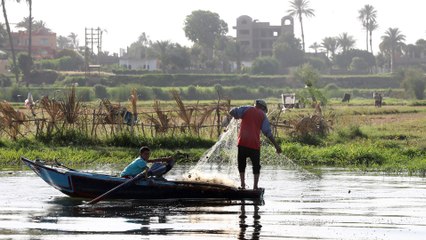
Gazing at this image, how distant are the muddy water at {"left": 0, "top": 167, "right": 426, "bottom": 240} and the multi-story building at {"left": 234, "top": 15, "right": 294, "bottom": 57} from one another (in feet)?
441

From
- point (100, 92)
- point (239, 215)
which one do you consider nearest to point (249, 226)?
point (239, 215)

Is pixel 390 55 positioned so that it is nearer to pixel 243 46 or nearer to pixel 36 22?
pixel 243 46

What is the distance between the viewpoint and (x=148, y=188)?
1803 centimetres

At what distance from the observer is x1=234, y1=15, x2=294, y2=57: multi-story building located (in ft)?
508

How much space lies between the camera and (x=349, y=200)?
18.5m

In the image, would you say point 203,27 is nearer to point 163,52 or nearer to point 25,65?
point 163,52

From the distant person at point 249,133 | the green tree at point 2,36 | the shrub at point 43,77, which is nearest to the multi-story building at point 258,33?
the green tree at point 2,36

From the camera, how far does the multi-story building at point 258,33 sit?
154875mm

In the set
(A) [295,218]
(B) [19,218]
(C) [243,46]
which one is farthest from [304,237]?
(C) [243,46]

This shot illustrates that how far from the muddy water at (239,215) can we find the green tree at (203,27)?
132186 mm

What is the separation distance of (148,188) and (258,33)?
14017cm

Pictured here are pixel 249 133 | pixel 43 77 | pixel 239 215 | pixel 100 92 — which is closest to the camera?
pixel 239 215

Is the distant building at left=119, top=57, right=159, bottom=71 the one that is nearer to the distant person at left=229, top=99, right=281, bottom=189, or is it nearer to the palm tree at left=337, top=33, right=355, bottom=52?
the palm tree at left=337, top=33, right=355, bottom=52

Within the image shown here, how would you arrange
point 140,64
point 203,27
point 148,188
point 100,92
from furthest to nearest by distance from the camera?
1. point 203,27
2. point 140,64
3. point 100,92
4. point 148,188
